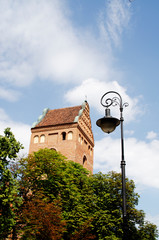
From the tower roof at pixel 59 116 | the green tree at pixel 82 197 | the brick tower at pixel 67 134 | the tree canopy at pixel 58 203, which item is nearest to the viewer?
the tree canopy at pixel 58 203

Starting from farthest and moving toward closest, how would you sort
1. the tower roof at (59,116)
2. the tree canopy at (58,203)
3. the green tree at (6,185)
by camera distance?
the tower roof at (59,116) < the tree canopy at (58,203) < the green tree at (6,185)

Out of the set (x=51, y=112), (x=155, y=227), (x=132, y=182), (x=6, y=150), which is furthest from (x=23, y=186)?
(x=51, y=112)

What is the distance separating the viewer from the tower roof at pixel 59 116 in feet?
144

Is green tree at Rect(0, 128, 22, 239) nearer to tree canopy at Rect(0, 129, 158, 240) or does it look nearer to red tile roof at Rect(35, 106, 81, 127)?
tree canopy at Rect(0, 129, 158, 240)

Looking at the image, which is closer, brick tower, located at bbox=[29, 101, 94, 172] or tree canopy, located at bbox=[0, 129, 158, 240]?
tree canopy, located at bbox=[0, 129, 158, 240]

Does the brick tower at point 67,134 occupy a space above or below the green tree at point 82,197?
above

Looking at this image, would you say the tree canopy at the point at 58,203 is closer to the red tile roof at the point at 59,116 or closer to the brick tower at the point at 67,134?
the brick tower at the point at 67,134

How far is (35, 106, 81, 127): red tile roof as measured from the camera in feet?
145

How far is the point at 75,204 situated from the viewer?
87.0 feet

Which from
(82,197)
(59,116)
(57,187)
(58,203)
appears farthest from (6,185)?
(59,116)

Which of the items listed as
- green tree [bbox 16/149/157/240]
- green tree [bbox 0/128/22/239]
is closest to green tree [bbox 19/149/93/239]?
green tree [bbox 16/149/157/240]

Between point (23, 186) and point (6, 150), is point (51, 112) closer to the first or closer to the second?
point (23, 186)

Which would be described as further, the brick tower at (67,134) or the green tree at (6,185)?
the brick tower at (67,134)

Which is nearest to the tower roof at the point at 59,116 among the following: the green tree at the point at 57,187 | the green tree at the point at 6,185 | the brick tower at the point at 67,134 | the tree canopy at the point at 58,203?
the brick tower at the point at 67,134
